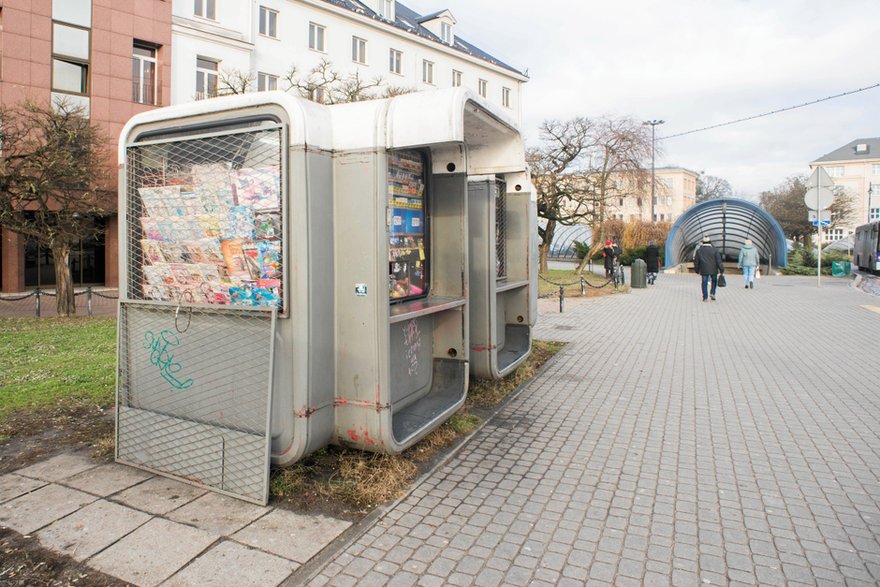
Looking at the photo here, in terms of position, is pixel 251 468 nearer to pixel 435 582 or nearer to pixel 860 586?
pixel 435 582

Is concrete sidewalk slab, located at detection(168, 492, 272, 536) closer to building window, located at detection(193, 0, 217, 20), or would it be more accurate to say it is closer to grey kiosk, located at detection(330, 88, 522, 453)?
grey kiosk, located at detection(330, 88, 522, 453)

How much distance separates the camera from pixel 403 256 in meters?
4.98

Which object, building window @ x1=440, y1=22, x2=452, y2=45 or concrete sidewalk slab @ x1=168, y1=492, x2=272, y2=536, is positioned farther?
building window @ x1=440, y1=22, x2=452, y2=45

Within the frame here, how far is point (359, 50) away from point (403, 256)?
102 ft

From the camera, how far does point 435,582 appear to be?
9.48ft

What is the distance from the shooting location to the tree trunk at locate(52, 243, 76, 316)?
1365cm

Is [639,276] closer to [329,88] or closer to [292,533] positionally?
[329,88]

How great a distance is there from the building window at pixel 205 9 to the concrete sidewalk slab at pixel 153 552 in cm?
2578

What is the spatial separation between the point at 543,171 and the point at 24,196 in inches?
742

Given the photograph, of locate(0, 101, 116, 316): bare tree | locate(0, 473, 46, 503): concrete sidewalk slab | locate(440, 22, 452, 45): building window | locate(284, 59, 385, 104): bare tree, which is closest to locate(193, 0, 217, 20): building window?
locate(284, 59, 385, 104): bare tree

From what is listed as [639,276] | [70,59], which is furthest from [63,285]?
[639,276]

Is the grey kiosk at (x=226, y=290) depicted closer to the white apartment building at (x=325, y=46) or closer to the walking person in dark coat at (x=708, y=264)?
the walking person in dark coat at (x=708, y=264)

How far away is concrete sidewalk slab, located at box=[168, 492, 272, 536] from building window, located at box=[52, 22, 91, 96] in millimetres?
21595

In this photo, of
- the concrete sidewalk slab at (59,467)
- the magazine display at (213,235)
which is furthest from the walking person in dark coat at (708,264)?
the concrete sidewalk slab at (59,467)
